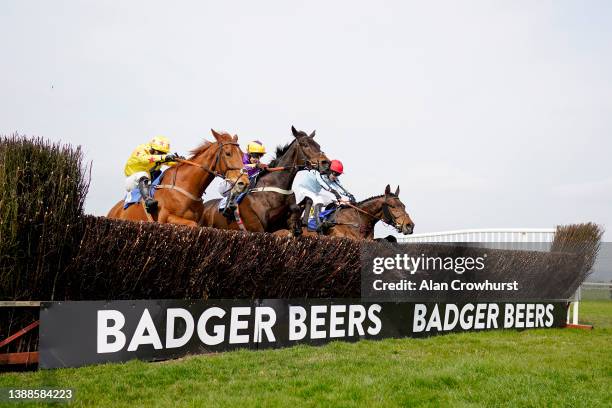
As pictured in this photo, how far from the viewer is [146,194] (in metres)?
8.11

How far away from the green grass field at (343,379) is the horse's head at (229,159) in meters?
2.39

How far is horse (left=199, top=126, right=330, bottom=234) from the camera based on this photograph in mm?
8602

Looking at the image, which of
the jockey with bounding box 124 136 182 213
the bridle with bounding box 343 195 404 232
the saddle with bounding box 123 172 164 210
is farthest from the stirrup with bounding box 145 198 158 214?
the bridle with bounding box 343 195 404 232

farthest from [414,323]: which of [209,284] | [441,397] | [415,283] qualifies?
[441,397]

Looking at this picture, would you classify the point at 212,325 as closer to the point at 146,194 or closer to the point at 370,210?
the point at 146,194

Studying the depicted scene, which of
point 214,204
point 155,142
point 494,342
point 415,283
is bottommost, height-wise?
point 494,342

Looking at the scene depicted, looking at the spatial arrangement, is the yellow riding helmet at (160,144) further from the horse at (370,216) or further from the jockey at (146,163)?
the horse at (370,216)

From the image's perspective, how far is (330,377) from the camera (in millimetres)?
4895

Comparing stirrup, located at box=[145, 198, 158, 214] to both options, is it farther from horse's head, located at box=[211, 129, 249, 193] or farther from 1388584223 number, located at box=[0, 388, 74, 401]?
1388584223 number, located at box=[0, 388, 74, 401]

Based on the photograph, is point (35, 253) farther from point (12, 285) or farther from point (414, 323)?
point (414, 323)

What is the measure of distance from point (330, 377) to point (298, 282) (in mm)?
2344

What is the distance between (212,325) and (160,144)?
9.75 feet
